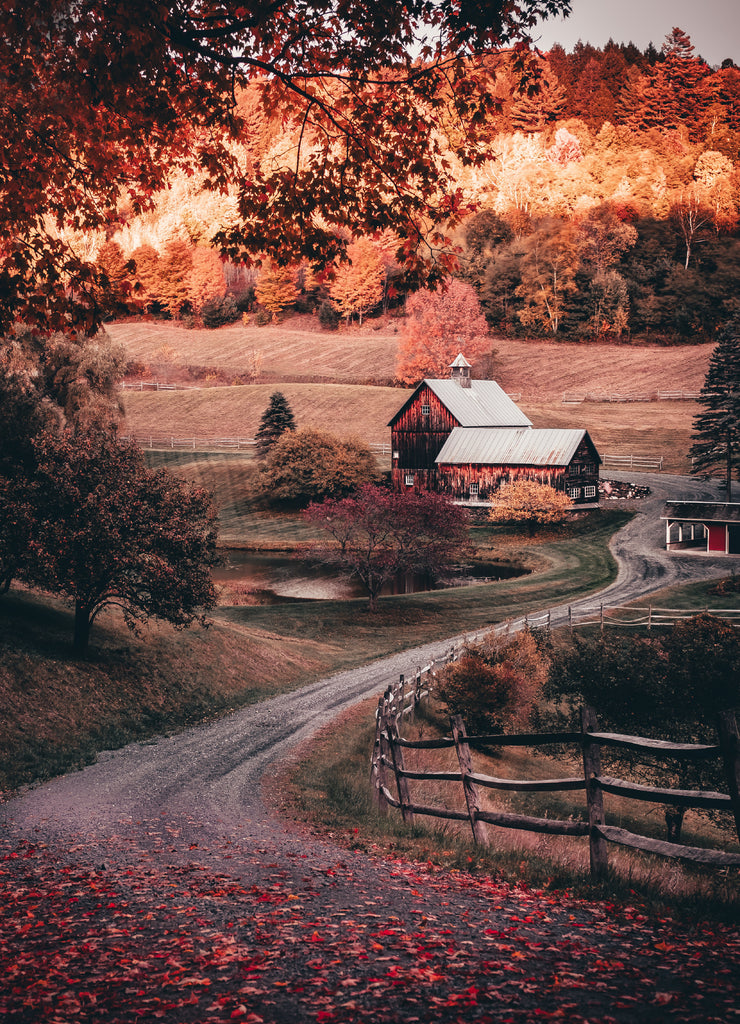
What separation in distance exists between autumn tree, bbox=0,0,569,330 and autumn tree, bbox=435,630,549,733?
18133mm

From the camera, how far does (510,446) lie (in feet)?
215

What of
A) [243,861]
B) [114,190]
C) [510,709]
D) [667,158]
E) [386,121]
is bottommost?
[510,709]

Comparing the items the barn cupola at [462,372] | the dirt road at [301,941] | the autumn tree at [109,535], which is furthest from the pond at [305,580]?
the dirt road at [301,941]

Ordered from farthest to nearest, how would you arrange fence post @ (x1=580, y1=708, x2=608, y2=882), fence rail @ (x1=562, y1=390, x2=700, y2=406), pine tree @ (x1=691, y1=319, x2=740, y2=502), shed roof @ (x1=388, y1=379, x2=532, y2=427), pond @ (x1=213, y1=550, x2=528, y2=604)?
fence rail @ (x1=562, y1=390, x2=700, y2=406), shed roof @ (x1=388, y1=379, x2=532, y2=427), pine tree @ (x1=691, y1=319, x2=740, y2=502), pond @ (x1=213, y1=550, x2=528, y2=604), fence post @ (x1=580, y1=708, x2=608, y2=882)

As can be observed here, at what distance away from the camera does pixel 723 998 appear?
5.38 m

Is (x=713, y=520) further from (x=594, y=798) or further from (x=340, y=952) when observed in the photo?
(x=340, y=952)

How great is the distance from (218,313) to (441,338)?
49920 millimetres

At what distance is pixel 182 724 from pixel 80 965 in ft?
52.4

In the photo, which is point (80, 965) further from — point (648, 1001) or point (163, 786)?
point (163, 786)

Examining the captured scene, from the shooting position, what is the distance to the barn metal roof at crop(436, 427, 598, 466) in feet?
206

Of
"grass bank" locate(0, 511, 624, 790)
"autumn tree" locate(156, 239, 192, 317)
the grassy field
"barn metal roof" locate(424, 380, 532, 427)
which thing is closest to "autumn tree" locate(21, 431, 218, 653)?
"grass bank" locate(0, 511, 624, 790)

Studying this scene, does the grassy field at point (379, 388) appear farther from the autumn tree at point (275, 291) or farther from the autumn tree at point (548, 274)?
the autumn tree at point (275, 291)

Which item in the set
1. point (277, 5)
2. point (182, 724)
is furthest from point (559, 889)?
point (182, 724)

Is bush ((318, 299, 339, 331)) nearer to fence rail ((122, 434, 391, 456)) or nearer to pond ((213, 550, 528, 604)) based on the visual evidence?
fence rail ((122, 434, 391, 456))
